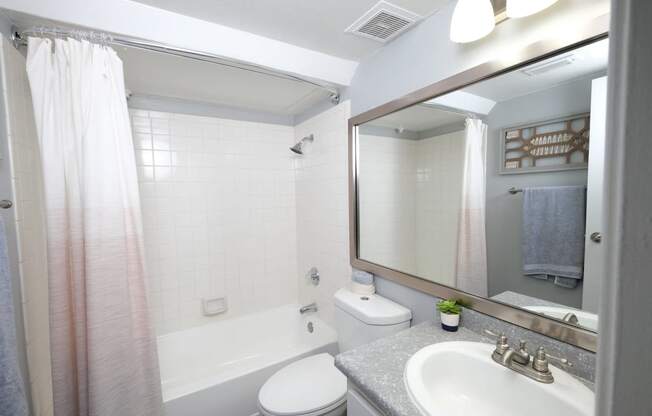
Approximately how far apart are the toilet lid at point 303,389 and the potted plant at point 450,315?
63 centimetres

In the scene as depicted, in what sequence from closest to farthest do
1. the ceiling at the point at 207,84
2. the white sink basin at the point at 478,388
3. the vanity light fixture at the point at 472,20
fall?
the white sink basin at the point at 478,388 < the vanity light fixture at the point at 472,20 < the ceiling at the point at 207,84

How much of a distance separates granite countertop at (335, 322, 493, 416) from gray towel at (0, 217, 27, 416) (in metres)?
0.96

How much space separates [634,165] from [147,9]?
1704 millimetres

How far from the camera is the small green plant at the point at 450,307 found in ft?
3.63

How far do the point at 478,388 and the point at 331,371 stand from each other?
808 mm

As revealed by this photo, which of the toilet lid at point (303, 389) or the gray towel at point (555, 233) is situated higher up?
the gray towel at point (555, 233)

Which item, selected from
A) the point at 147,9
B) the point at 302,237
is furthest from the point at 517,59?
the point at 302,237

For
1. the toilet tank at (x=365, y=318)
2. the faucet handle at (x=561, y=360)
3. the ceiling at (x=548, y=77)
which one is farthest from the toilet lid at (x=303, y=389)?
the ceiling at (x=548, y=77)

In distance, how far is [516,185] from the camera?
1001mm

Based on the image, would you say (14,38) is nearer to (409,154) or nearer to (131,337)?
(131,337)

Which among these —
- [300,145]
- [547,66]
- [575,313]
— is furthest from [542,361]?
[300,145]

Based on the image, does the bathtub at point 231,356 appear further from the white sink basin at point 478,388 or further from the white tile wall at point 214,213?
the white sink basin at point 478,388

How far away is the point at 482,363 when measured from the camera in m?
0.91

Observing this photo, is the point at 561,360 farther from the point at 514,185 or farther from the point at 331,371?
the point at 331,371
